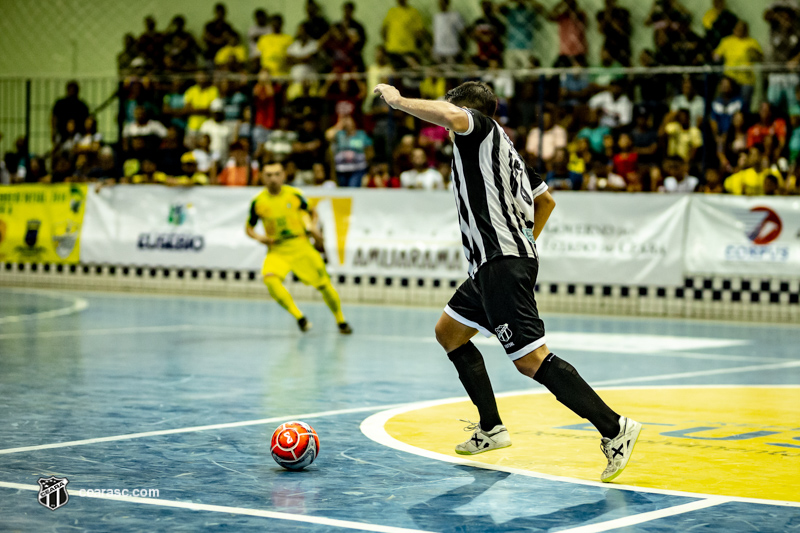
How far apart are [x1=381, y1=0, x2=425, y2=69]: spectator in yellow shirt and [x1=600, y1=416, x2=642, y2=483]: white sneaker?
1561 centimetres

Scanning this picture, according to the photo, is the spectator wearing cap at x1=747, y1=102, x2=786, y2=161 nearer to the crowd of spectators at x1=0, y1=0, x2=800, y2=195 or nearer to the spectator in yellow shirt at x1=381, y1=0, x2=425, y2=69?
the crowd of spectators at x1=0, y1=0, x2=800, y2=195

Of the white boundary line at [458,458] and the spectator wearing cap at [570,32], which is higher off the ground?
the spectator wearing cap at [570,32]

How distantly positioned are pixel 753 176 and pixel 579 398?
1189 centimetres

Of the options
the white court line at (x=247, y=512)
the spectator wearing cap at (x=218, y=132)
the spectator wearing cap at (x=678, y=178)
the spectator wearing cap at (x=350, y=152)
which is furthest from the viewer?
the spectator wearing cap at (x=218, y=132)

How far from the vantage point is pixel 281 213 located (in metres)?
13.9

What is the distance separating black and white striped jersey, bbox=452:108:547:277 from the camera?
18.2 feet

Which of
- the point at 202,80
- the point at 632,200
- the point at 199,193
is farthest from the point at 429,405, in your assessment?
the point at 202,80

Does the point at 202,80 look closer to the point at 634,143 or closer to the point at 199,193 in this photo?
the point at 199,193

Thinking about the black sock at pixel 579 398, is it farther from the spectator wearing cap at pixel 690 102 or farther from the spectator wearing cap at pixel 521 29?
the spectator wearing cap at pixel 521 29

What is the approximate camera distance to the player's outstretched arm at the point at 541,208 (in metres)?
6.00

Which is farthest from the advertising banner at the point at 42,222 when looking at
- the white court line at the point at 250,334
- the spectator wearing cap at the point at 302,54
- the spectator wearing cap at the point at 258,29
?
the white court line at the point at 250,334

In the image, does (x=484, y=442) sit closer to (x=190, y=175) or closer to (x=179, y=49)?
(x=190, y=175)

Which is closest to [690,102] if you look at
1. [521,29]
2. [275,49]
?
[521,29]

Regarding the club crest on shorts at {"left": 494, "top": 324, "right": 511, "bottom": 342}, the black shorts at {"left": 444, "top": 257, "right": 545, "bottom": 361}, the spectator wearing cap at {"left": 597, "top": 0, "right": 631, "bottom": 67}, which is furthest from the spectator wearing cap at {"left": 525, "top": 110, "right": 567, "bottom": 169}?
the club crest on shorts at {"left": 494, "top": 324, "right": 511, "bottom": 342}
